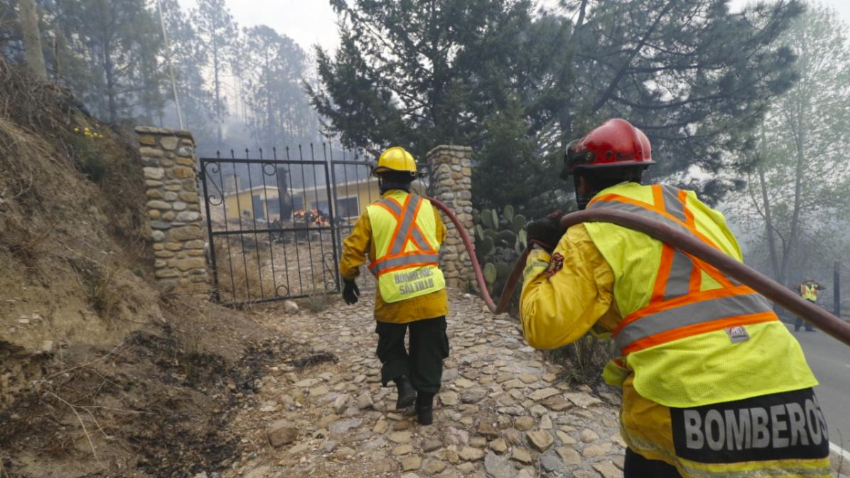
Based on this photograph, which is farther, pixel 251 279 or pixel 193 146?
pixel 251 279

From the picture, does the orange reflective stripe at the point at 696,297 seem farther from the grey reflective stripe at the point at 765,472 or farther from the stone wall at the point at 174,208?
the stone wall at the point at 174,208

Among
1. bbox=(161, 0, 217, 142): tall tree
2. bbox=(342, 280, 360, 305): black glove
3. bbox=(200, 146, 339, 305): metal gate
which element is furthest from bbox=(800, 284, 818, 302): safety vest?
bbox=(161, 0, 217, 142): tall tree

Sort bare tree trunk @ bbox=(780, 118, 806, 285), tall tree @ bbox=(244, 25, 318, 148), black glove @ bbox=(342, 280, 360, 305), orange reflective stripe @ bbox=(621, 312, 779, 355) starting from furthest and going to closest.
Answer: tall tree @ bbox=(244, 25, 318, 148), bare tree trunk @ bbox=(780, 118, 806, 285), black glove @ bbox=(342, 280, 360, 305), orange reflective stripe @ bbox=(621, 312, 779, 355)

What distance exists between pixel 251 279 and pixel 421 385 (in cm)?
556

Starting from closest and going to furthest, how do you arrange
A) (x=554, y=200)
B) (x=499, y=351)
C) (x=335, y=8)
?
(x=499, y=351)
(x=554, y=200)
(x=335, y=8)

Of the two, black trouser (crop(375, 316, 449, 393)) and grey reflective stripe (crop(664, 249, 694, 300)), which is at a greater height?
grey reflective stripe (crop(664, 249, 694, 300))

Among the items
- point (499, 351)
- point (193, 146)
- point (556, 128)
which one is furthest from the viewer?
point (556, 128)

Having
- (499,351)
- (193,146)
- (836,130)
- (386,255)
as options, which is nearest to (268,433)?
(386,255)

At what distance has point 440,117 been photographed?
10547mm

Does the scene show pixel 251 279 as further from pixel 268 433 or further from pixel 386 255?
pixel 386 255

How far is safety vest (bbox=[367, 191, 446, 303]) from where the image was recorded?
259 cm

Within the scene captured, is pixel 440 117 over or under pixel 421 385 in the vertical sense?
over

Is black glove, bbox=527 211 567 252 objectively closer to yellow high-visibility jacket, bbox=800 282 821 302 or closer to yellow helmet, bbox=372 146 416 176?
yellow helmet, bbox=372 146 416 176

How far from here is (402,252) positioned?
264 centimetres
